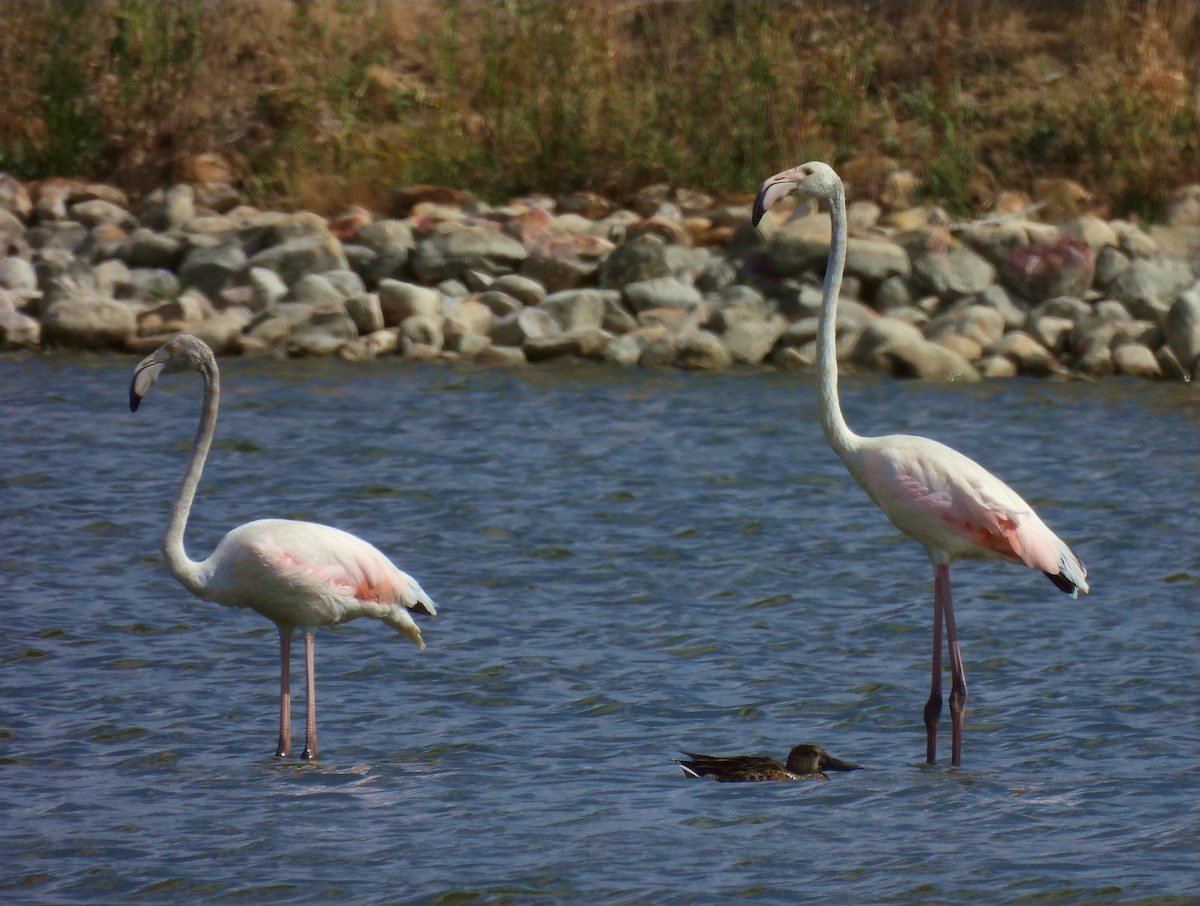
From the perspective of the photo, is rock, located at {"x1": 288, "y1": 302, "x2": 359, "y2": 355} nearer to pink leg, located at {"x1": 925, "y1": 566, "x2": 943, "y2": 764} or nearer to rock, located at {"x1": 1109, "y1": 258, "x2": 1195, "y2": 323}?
rock, located at {"x1": 1109, "y1": 258, "x2": 1195, "y2": 323}

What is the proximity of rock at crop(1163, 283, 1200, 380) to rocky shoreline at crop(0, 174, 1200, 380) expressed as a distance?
15 mm

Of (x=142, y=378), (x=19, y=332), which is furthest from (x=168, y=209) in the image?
(x=142, y=378)

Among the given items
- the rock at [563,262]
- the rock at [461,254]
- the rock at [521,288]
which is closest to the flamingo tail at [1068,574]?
the rock at [521,288]

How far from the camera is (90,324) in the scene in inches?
586

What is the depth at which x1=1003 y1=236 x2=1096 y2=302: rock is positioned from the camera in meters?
15.3

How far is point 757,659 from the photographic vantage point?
25.2 feet

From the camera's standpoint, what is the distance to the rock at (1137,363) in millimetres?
14406

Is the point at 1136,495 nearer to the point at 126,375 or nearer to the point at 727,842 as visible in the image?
the point at 727,842

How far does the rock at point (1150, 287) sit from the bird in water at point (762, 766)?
9.72 meters

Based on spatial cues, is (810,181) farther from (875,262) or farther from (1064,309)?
(875,262)

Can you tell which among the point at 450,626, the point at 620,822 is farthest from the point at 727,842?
the point at 450,626

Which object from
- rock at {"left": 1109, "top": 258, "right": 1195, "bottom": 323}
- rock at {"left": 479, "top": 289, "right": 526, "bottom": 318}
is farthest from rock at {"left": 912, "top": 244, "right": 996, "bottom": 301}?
rock at {"left": 479, "top": 289, "right": 526, "bottom": 318}

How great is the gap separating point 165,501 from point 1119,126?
10.9 meters

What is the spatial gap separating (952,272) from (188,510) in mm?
10047
